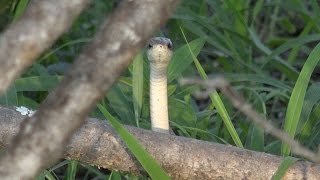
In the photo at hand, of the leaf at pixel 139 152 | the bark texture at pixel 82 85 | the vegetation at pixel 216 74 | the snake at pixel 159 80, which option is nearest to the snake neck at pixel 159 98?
the snake at pixel 159 80

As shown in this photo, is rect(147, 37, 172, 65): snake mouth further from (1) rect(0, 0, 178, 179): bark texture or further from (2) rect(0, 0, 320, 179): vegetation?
(1) rect(0, 0, 178, 179): bark texture

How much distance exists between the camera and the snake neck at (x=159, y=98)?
6.68 feet

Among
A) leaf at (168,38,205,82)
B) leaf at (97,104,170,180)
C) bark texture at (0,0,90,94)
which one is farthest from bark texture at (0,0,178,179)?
leaf at (168,38,205,82)

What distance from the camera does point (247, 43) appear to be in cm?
313

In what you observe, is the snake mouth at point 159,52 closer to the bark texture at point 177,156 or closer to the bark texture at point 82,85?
the bark texture at point 177,156

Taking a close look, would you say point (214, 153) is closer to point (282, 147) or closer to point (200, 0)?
point (282, 147)

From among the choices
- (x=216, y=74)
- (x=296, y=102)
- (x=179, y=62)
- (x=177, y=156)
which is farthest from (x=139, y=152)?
(x=216, y=74)

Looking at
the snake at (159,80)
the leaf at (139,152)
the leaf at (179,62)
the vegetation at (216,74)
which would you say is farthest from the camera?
the leaf at (179,62)

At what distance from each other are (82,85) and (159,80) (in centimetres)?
106

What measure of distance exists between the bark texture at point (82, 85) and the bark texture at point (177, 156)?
0.89 m

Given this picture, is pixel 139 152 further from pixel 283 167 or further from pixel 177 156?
pixel 283 167

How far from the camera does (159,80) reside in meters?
2.03

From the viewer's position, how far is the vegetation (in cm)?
224

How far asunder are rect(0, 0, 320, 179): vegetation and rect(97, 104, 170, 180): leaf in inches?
5.0
